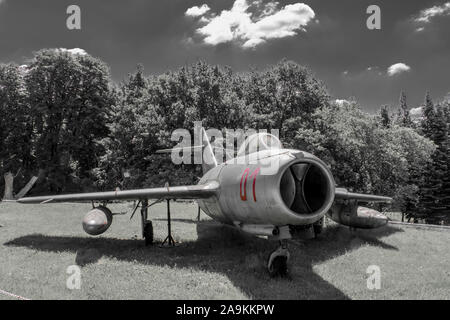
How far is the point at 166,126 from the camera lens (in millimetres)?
31469

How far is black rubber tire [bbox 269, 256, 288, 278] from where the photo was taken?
7491 mm

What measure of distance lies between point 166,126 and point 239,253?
75.7 ft

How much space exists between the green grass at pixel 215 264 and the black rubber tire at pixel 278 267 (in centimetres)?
23

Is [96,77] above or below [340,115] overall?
above

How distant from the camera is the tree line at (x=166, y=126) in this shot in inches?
1095

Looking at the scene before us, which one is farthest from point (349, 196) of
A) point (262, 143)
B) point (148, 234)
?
point (148, 234)

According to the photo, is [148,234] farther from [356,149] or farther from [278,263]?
[356,149]

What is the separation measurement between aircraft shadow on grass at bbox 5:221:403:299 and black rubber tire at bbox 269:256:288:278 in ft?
0.69

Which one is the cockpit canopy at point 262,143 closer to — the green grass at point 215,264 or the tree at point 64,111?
the green grass at point 215,264

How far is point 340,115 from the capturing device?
27.6m

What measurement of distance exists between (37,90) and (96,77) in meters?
6.79

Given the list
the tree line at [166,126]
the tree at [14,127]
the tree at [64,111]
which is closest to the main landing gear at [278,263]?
the tree line at [166,126]
